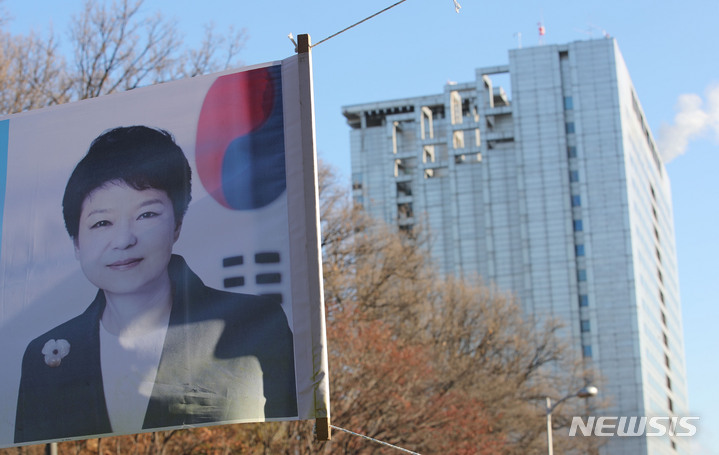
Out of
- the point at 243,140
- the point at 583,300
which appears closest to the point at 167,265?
the point at 243,140

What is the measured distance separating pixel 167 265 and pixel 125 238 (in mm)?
531

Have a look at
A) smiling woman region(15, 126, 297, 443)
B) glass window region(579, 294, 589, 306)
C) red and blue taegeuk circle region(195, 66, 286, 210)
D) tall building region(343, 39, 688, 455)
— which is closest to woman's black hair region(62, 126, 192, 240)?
smiling woman region(15, 126, 297, 443)

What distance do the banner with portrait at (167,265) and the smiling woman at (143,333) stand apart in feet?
0.04

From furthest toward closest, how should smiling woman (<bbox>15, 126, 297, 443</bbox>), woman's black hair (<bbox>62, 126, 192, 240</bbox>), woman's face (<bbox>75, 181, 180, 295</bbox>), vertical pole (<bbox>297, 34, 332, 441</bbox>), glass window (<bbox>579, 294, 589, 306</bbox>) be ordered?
glass window (<bbox>579, 294, 589, 306</bbox>)
woman's black hair (<bbox>62, 126, 192, 240</bbox>)
woman's face (<bbox>75, 181, 180, 295</bbox>)
smiling woman (<bbox>15, 126, 297, 443</bbox>)
vertical pole (<bbox>297, 34, 332, 441</bbox>)

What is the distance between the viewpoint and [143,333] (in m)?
9.30

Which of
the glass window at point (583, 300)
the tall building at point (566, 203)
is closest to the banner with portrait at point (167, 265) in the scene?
the tall building at point (566, 203)

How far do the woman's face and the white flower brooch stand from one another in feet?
1.99

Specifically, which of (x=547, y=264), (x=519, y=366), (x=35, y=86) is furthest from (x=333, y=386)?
(x=547, y=264)

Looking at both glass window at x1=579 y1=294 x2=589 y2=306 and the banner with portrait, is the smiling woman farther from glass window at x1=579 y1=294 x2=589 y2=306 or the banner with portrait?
glass window at x1=579 y1=294 x2=589 y2=306

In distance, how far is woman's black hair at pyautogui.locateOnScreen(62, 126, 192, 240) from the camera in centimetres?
958

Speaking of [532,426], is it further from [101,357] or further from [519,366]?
[101,357]

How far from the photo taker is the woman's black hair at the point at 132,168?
9578 mm

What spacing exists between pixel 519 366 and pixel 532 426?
20.0ft

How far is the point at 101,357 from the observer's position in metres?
9.38
